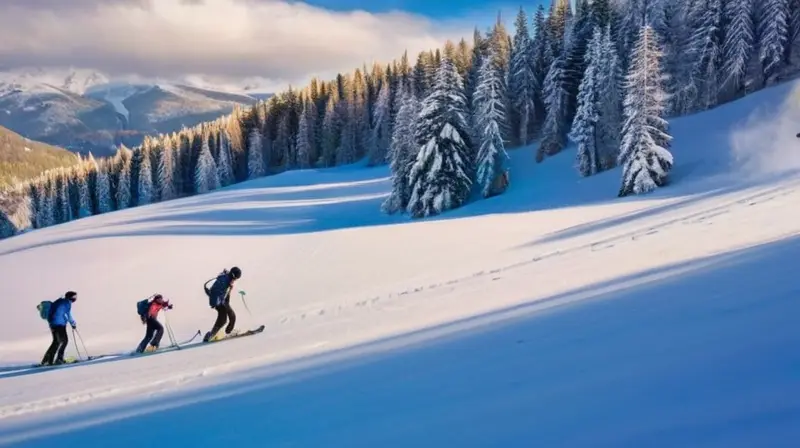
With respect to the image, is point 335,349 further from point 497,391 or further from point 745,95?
point 745,95

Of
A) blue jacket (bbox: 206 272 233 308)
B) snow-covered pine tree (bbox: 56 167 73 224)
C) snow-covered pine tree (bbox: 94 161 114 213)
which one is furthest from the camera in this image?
snow-covered pine tree (bbox: 56 167 73 224)

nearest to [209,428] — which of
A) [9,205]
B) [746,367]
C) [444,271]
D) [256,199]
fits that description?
[746,367]

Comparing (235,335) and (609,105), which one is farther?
(609,105)

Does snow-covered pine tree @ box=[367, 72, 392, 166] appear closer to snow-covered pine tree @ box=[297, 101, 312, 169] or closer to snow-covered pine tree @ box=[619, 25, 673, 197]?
snow-covered pine tree @ box=[297, 101, 312, 169]

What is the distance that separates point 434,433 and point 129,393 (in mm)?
5431

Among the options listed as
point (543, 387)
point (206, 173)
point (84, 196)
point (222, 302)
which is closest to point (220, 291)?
point (222, 302)

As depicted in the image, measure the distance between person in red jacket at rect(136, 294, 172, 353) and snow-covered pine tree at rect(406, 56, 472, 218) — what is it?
26.5 metres

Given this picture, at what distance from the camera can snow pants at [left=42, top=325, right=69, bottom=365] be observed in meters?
11.7

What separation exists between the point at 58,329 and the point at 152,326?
6.34 ft

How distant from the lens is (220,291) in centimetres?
1238

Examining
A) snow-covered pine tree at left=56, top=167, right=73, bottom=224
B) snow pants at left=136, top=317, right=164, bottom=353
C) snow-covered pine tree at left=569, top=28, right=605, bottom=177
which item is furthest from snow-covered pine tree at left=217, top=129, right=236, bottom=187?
snow pants at left=136, top=317, right=164, bottom=353

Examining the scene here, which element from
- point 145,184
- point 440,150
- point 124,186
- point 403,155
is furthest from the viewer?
point 124,186

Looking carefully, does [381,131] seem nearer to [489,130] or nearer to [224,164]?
[224,164]

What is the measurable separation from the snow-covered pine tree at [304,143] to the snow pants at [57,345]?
79.0m
